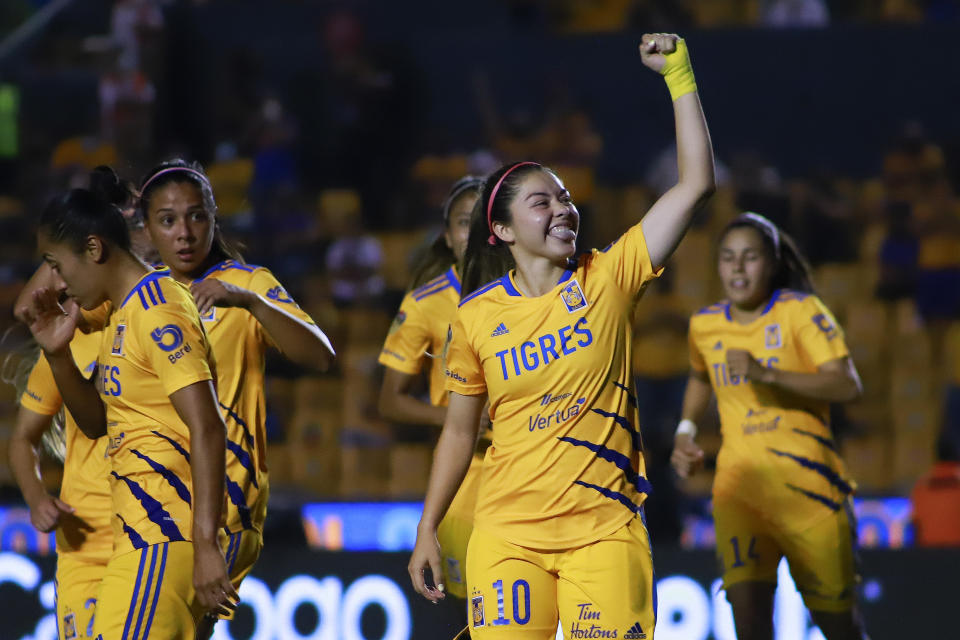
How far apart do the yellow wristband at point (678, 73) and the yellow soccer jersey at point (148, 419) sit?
59.5 inches

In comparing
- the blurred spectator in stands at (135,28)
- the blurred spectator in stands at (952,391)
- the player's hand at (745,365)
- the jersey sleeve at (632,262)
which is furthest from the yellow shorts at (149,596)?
the blurred spectator in stands at (135,28)

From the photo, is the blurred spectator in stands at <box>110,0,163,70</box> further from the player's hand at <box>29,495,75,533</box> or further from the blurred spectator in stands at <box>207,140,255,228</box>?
the player's hand at <box>29,495,75,533</box>

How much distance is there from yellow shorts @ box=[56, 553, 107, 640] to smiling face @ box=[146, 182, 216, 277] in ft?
3.56

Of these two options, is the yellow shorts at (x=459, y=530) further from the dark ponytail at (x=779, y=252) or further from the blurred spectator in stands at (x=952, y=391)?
the blurred spectator in stands at (x=952, y=391)

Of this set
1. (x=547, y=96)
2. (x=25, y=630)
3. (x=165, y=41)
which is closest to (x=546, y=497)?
(x=25, y=630)

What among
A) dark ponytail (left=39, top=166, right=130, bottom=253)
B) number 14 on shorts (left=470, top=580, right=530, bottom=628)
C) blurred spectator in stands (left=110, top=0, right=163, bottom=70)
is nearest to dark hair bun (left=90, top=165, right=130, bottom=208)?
dark ponytail (left=39, top=166, right=130, bottom=253)

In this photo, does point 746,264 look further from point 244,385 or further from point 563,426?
point 244,385

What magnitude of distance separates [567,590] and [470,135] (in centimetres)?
932

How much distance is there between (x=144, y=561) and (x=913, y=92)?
402 inches

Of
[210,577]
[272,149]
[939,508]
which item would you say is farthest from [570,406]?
[272,149]

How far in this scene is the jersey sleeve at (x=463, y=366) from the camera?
3955 mm

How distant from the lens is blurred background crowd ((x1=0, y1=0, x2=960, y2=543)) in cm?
1031

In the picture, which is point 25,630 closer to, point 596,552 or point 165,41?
point 596,552

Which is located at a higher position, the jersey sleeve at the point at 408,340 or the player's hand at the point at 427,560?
the jersey sleeve at the point at 408,340
